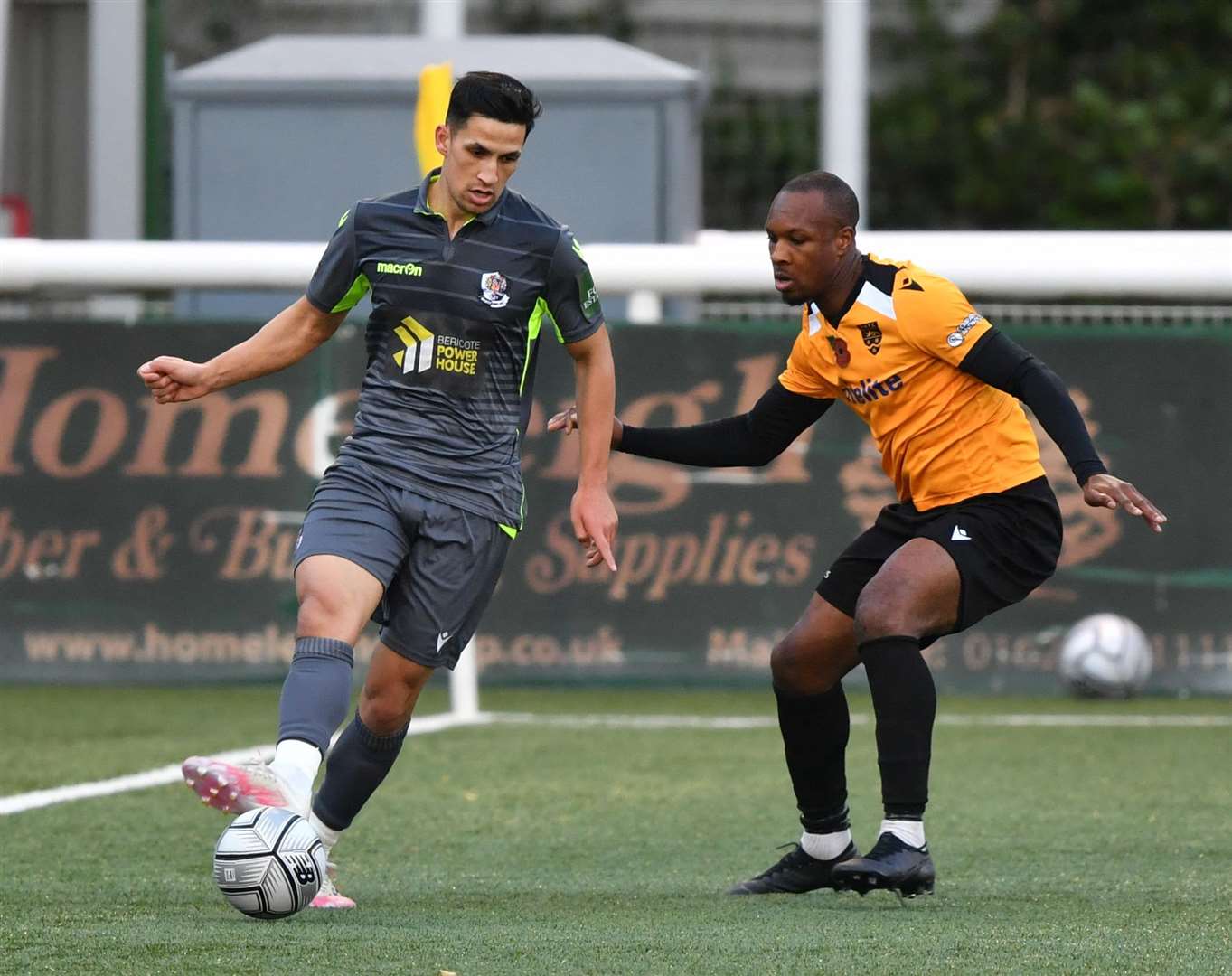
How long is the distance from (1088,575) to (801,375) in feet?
17.3

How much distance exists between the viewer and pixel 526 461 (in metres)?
10.7

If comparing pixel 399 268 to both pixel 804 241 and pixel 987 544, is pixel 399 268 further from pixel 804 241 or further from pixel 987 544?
pixel 987 544

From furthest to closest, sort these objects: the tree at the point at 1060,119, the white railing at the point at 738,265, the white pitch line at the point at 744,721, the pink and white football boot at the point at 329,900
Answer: the tree at the point at 1060,119, the white railing at the point at 738,265, the white pitch line at the point at 744,721, the pink and white football boot at the point at 329,900

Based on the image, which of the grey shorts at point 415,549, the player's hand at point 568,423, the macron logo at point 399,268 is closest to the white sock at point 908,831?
the grey shorts at point 415,549

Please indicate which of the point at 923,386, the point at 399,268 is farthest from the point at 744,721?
the point at 399,268

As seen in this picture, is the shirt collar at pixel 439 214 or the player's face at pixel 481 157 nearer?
the player's face at pixel 481 157

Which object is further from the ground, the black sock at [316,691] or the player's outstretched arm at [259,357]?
the player's outstretched arm at [259,357]

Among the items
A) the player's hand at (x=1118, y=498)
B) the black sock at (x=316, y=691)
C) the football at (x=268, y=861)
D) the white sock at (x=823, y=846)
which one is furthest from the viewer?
the white sock at (x=823, y=846)

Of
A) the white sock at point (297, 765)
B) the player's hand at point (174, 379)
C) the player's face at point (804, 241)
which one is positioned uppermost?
the player's face at point (804, 241)

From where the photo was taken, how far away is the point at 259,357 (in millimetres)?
5391

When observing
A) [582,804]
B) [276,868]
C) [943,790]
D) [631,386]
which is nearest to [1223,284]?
[631,386]

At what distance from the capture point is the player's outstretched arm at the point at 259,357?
5.32 meters

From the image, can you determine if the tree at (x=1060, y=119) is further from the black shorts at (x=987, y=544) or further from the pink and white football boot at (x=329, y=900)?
the pink and white football boot at (x=329, y=900)

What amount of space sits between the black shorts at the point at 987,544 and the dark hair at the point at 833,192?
75 centimetres
